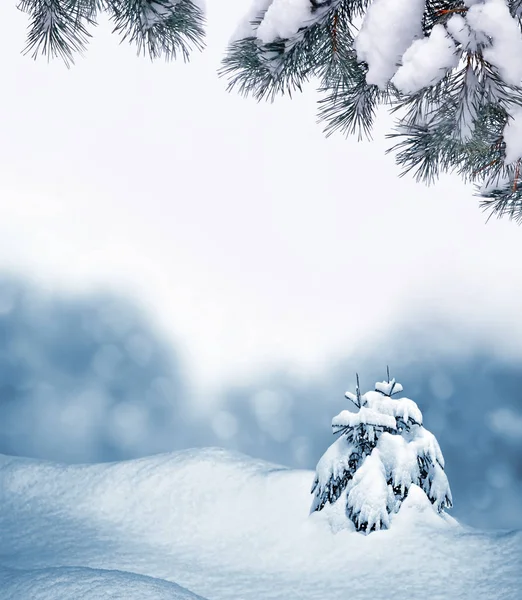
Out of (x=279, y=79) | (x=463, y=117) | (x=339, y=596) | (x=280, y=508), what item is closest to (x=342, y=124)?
(x=279, y=79)

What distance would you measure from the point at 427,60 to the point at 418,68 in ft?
0.12

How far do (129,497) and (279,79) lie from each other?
15.1 meters

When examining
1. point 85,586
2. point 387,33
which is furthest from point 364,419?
point 387,33

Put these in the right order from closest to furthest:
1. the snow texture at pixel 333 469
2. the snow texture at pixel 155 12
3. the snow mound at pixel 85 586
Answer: the snow texture at pixel 155 12, the snow mound at pixel 85 586, the snow texture at pixel 333 469

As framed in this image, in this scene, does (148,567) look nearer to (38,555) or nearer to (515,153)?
(38,555)

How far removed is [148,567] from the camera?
12.2 m

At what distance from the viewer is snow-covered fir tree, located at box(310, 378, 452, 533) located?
1188 centimetres

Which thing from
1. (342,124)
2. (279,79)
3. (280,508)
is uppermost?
(280,508)

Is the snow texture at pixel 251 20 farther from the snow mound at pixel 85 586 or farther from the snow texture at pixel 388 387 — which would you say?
the snow texture at pixel 388 387

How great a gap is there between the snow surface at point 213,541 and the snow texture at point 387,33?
4679 millimetres

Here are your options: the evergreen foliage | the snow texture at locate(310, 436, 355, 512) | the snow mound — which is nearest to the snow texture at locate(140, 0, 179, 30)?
the evergreen foliage

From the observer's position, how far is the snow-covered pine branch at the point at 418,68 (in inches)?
75.7

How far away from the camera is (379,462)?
1216cm

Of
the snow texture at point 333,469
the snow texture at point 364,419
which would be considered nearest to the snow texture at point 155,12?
the snow texture at point 364,419
